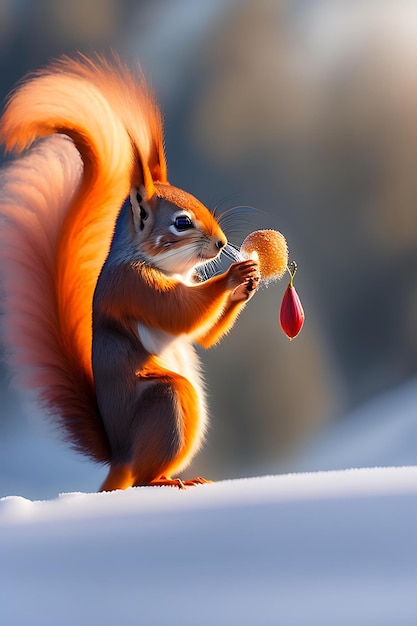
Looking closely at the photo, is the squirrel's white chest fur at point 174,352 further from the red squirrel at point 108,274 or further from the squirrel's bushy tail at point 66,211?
the squirrel's bushy tail at point 66,211

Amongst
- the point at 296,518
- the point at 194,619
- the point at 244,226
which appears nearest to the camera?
the point at 194,619

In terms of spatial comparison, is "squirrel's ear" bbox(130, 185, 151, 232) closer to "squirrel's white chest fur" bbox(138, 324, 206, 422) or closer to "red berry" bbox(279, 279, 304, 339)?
"squirrel's white chest fur" bbox(138, 324, 206, 422)

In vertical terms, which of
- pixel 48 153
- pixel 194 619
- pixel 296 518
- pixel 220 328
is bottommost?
pixel 194 619

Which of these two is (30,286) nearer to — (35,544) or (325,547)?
(35,544)

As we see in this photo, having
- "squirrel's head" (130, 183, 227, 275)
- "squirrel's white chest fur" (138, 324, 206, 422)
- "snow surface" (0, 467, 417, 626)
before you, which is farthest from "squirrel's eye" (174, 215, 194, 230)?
"snow surface" (0, 467, 417, 626)

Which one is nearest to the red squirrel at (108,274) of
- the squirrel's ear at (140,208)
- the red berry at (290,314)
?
the squirrel's ear at (140,208)

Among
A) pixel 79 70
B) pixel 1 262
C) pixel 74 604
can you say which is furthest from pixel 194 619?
pixel 79 70

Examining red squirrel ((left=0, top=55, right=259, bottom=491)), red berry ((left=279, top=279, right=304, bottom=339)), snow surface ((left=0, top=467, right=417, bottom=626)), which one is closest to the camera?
snow surface ((left=0, top=467, right=417, bottom=626))
